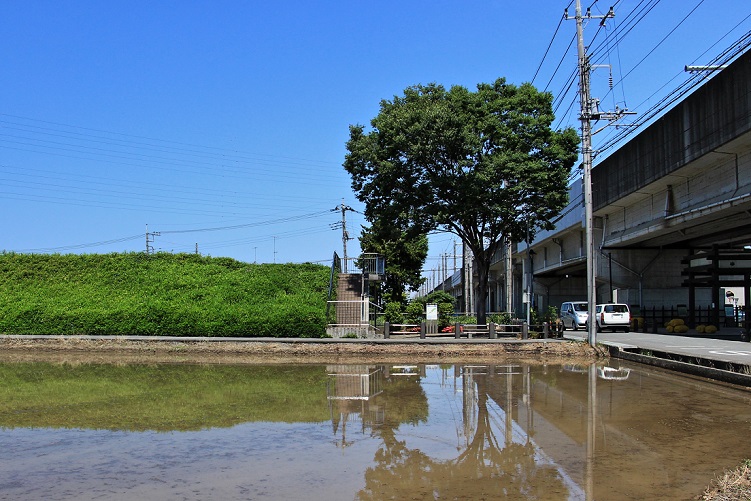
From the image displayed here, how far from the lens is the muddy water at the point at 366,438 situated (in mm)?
6484

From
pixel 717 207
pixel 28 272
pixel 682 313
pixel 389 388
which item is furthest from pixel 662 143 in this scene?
pixel 28 272

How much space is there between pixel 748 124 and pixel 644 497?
714 inches

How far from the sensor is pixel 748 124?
2045 cm

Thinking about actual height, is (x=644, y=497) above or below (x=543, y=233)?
below

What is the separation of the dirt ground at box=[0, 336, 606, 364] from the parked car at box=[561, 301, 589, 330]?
1567cm

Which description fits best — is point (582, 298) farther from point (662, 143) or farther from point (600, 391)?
point (600, 391)

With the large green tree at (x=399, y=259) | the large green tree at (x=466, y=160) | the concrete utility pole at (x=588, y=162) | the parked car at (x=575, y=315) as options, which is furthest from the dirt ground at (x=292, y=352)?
the large green tree at (x=399, y=259)

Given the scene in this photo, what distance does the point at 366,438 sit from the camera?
8.78 meters

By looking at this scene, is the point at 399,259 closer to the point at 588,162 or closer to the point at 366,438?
the point at 588,162

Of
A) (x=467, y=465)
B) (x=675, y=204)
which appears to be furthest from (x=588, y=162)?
(x=467, y=465)

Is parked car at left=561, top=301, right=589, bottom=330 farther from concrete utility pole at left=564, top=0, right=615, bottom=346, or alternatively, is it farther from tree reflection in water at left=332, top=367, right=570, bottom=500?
tree reflection in water at left=332, top=367, right=570, bottom=500

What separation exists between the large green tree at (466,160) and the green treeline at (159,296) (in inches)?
241

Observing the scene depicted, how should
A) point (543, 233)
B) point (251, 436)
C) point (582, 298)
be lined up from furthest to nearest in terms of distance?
point (582, 298)
point (543, 233)
point (251, 436)

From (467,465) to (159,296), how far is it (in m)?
26.0
